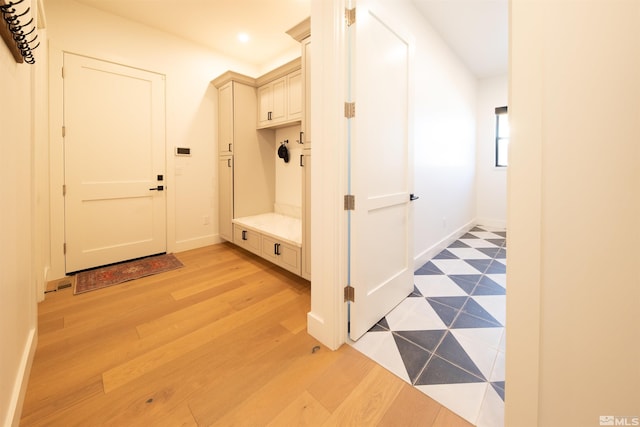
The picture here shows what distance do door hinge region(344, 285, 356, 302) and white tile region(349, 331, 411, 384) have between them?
0.29 meters

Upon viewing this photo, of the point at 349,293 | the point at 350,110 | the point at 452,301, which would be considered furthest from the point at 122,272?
the point at 452,301

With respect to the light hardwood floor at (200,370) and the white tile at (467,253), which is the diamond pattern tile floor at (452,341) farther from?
the white tile at (467,253)

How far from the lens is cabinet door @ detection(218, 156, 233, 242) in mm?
3525

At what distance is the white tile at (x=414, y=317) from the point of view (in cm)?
183

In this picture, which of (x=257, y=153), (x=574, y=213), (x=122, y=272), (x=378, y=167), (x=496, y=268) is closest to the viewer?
(x=574, y=213)

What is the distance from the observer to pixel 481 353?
155 centimetres

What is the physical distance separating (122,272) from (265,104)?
2640 mm

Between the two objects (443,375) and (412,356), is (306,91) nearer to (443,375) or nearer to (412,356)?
(412,356)

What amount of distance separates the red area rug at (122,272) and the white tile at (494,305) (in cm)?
314

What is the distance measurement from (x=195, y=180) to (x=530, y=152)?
3762mm

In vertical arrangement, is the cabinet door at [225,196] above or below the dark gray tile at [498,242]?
above

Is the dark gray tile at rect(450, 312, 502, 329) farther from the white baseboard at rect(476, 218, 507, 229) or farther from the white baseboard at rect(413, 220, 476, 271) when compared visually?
the white baseboard at rect(476, 218, 507, 229)

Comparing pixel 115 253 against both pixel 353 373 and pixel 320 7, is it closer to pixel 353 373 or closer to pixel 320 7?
pixel 353 373

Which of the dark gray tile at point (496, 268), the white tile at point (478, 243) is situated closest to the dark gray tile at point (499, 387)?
the dark gray tile at point (496, 268)
